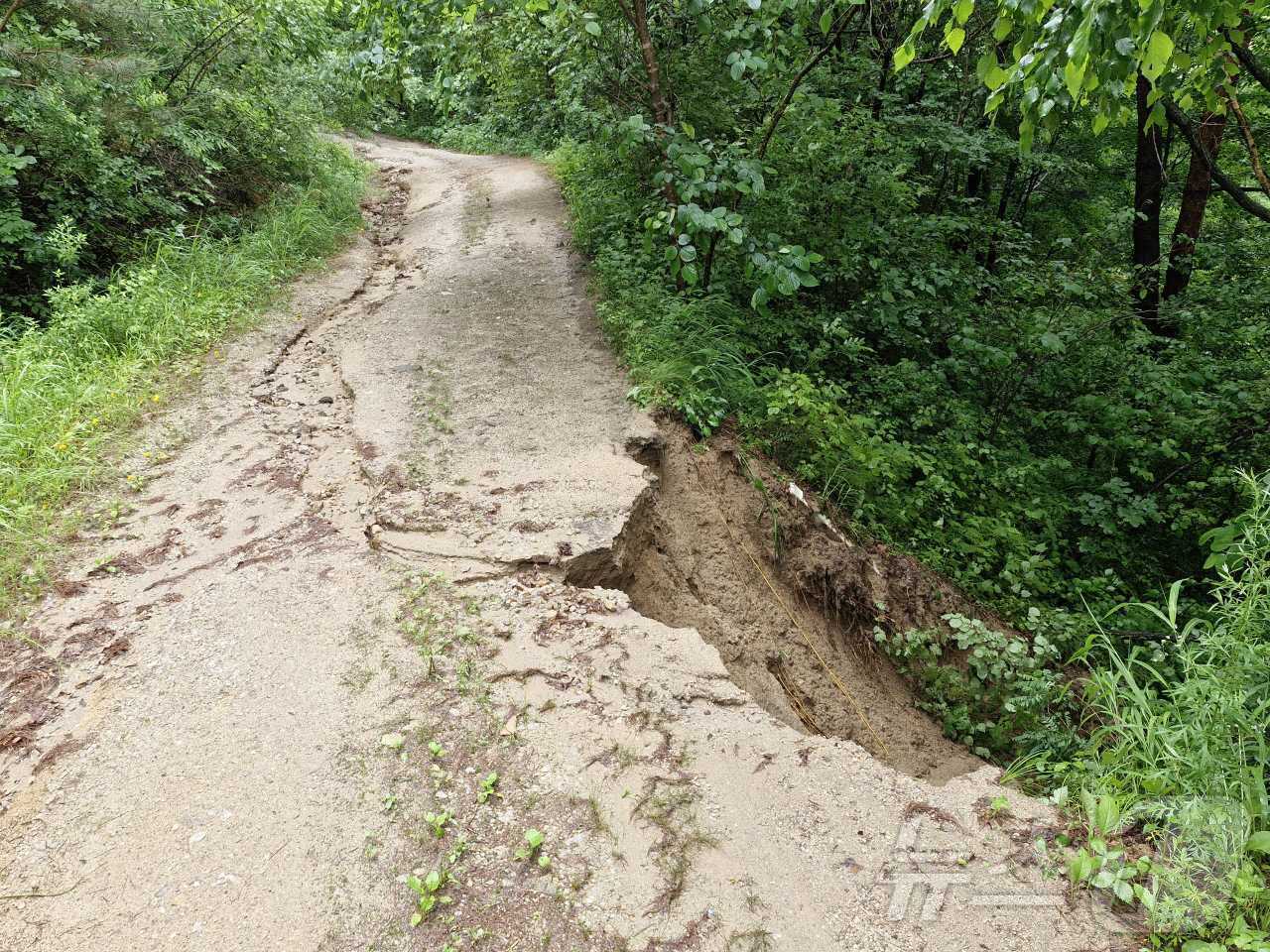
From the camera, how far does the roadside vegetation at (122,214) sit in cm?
448

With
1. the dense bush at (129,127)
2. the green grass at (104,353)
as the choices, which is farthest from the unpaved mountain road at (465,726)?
the dense bush at (129,127)

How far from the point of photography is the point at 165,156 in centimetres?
762

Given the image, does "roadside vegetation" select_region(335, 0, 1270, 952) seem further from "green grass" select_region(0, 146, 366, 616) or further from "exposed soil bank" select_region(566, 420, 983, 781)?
"green grass" select_region(0, 146, 366, 616)

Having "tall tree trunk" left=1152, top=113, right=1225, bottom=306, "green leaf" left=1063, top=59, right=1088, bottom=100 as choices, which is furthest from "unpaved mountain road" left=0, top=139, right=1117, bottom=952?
"tall tree trunk" left=1152, top=113, right=1225, bottom=306

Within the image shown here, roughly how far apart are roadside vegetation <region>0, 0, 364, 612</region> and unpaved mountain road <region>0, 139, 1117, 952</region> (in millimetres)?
655

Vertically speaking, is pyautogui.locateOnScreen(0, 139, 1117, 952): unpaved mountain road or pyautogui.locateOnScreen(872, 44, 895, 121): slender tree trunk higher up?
pyautogui.locateOnScreen(872, 44, 895, 121): slender tree trunk

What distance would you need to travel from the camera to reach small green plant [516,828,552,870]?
2.24m

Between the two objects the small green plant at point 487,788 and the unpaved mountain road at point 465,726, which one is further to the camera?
the small green plant at point 487,788

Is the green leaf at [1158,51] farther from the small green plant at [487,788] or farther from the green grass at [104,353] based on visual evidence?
the green grass at [104,353]

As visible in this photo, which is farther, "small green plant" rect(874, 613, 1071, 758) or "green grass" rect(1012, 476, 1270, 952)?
"small green plant" rect(874, 613, 1071, 758)

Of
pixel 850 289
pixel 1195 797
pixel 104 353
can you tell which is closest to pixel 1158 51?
pixel 1195 797

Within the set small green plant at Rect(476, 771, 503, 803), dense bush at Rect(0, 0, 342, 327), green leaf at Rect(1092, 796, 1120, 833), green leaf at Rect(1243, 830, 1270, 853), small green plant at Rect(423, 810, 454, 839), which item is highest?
dense bush at Rect(0, 0, 342, 327)

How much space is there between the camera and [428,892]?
214cm

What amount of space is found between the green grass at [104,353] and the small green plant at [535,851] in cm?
275
